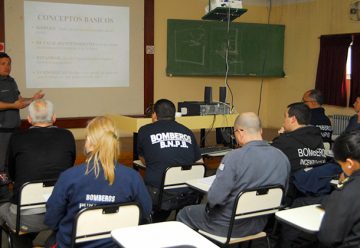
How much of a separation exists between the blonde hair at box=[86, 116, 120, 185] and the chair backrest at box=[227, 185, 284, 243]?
2.33 feet

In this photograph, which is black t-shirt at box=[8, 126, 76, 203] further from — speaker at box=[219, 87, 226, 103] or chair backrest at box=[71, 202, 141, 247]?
speaker at box=[219, 87, 226, 103]

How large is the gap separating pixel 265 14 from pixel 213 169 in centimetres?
371

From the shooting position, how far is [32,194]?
99.1 inches

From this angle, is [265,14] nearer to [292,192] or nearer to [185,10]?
[185,10]

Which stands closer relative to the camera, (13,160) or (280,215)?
(280,215)

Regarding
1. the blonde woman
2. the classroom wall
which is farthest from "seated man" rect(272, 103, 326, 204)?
the classroom wall

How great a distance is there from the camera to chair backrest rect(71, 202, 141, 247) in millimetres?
2053

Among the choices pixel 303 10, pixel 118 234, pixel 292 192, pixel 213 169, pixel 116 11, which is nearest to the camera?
pixel 118 234

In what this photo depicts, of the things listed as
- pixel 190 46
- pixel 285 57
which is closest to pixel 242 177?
pixel 190 46

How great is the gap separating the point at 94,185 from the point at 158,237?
449 mm

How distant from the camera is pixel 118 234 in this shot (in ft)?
6.06

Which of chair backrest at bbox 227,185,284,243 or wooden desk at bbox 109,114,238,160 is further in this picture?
wooden desk at bbox 109,114,238,160

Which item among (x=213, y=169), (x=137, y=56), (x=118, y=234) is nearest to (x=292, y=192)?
(x=118, y=234)

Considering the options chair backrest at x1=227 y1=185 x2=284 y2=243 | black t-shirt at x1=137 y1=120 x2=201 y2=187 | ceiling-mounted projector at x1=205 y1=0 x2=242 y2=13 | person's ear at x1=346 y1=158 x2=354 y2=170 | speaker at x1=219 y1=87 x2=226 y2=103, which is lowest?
chair backrest at x1=227 y1=185 x2=284 y2=243
